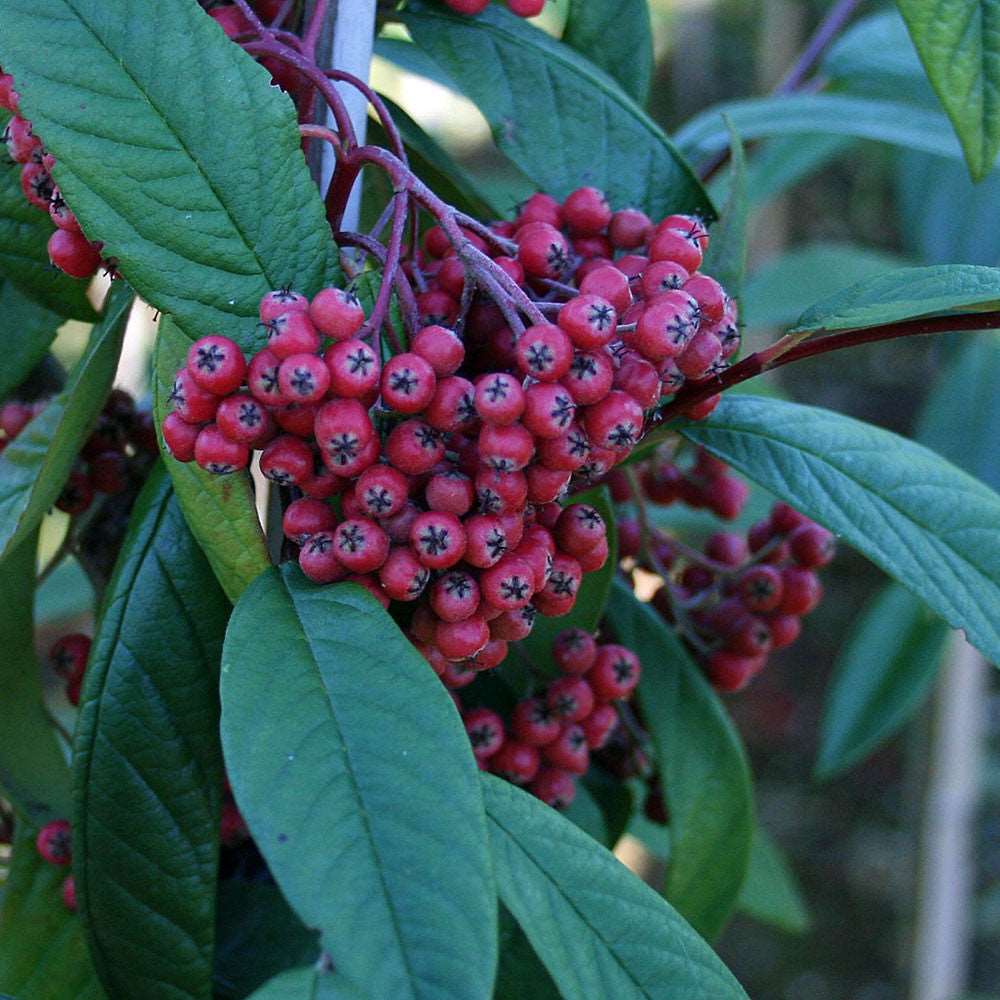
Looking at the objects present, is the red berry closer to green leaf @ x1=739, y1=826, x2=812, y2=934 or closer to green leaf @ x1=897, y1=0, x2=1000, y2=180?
green leaf @ x1=897, y1=0, x2=1000, y2=180

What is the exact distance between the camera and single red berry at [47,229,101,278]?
66cm

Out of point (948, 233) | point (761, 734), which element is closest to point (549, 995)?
point (948, 233)

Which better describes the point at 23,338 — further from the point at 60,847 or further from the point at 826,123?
the point at 826,123

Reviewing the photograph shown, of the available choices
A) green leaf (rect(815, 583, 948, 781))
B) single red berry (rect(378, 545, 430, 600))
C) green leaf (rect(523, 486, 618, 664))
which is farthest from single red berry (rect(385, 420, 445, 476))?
green leaf (rect(815, 583, 948, 781))

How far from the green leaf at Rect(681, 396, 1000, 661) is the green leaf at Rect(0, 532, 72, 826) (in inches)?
18.5

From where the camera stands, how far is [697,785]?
94 cm

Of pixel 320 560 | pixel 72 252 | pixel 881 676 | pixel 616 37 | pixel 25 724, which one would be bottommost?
pixel 881 676

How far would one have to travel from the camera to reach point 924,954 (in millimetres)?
2395

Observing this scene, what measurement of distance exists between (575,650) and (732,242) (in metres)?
0.31

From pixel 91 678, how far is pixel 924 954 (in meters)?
2.17

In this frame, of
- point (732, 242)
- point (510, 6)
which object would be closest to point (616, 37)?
point (510, 6)

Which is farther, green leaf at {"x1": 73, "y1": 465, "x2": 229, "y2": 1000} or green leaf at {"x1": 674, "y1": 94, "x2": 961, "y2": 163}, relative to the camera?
green leaf at {"x1": 674, "y1": 94, "x2": 961, "y2": 163}

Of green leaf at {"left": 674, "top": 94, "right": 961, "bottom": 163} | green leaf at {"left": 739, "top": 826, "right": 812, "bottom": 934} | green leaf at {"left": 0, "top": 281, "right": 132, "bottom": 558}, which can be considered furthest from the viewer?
green leaf at {"left": 739, "top": 826, "right": 812, "bottom": 934}

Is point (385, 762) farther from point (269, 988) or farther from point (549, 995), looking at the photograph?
point (549, 995)
